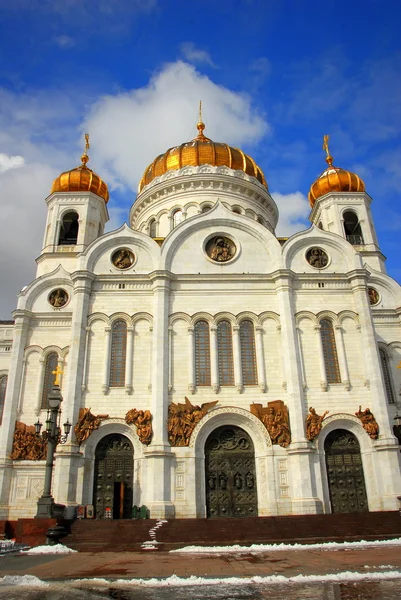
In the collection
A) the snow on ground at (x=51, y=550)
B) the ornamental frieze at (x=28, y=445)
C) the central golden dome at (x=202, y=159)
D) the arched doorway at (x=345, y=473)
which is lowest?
the snow on ground at (x=51, y=550)

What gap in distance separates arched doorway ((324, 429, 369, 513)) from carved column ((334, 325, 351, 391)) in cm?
210

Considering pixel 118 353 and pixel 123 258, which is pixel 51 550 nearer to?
pixel 118 353

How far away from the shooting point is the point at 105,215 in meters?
30.8

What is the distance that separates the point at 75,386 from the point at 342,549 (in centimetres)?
1220

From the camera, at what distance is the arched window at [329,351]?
69.2 ft

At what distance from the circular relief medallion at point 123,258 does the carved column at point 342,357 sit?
10.5m

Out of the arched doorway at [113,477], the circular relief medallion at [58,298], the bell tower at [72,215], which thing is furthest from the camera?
the bell tower at [72,215]

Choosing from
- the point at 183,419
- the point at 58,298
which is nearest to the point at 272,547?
the point at 183,419

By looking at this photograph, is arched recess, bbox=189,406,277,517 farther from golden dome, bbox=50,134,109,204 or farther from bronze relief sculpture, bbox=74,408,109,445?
golden dome, bbox=50,134,109,204

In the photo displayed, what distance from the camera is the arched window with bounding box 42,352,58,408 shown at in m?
22.2

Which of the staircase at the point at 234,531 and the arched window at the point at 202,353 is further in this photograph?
the arched window at the point at 202,353

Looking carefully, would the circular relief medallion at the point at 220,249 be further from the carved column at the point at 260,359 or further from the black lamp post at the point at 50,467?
the black lamp post at the point at 50,467

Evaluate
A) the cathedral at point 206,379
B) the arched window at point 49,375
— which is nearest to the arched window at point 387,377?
the cathedral at point 206,379

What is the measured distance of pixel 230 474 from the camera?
19.5 m
